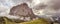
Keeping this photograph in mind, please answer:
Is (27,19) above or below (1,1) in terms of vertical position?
below

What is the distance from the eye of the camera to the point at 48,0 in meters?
1.30

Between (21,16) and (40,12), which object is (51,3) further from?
(21,16)

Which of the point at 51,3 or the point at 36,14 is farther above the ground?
the point at 51,3

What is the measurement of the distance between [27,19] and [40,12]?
16 cm

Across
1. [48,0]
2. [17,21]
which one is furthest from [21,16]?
[48,0]

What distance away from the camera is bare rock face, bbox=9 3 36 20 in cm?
136

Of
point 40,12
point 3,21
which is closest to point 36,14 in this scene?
point 40,12

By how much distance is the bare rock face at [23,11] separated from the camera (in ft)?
4.45

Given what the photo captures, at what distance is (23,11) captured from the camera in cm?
136

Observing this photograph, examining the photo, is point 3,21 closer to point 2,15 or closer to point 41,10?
point 2,15

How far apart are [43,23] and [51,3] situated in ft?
0.74

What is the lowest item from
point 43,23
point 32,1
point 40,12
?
point 43,23

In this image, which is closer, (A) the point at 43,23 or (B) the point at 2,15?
(A) the point at 43,23

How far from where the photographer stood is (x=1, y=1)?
4.51 feet
